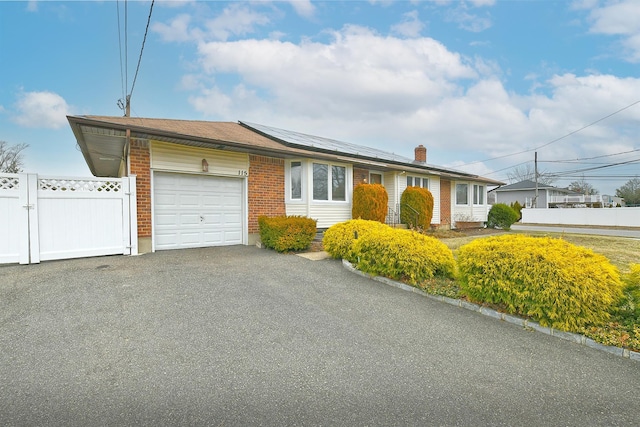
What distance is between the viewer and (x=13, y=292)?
4770mm

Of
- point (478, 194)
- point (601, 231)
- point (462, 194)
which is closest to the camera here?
point (462, 194)

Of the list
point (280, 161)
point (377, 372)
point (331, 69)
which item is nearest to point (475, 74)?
point (331, 69)

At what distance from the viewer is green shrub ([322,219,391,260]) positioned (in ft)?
24.8

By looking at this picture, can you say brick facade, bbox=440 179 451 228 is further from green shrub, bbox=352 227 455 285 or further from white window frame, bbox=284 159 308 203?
green shrub, bbox=352 227 455 285

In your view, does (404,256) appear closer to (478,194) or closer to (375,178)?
(375,178)

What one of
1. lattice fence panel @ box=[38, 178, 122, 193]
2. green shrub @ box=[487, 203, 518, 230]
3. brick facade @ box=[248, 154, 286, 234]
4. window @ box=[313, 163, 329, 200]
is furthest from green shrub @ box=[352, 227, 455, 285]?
green shrub @ box=[487, 203, 518, 230]

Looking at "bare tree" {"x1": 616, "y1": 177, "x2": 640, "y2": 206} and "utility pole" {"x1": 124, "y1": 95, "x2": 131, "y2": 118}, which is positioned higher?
"utility pole" {"x1": 124, "y1": 95, "x2": 131, "y2": 118}

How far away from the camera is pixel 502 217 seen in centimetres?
1905

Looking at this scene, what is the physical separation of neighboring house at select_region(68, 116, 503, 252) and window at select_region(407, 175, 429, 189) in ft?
7.93

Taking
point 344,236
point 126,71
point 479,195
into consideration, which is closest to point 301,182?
point 344,236

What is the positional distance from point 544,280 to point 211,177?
8.30m

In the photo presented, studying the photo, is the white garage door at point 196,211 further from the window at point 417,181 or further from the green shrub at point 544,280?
the window at point 417,181

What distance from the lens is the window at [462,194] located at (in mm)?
Answer: 18372

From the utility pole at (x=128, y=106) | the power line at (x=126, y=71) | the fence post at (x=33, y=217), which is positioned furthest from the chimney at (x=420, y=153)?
the fence post at (x=33, y=217)
